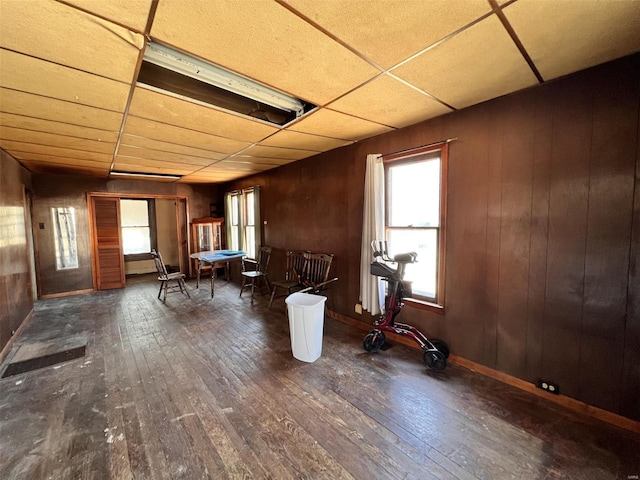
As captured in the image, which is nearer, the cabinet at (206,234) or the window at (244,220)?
the window at (244,220)

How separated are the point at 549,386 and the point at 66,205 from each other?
7693 mm

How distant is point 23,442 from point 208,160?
3.52m

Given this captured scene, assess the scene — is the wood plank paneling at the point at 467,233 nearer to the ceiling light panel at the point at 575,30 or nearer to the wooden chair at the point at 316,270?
the ceiling light panel at the point at 575,30

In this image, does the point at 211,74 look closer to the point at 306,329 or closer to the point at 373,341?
the point at 306,329

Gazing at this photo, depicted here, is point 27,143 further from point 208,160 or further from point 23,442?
point 23,442

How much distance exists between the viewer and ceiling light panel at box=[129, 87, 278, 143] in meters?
2.07

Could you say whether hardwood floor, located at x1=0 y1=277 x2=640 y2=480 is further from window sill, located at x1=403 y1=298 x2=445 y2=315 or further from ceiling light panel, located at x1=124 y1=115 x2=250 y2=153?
ceiling light panel, located at x1=124 y1=115 x2=250 y2=153

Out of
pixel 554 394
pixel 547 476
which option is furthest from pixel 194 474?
pixel 554 394

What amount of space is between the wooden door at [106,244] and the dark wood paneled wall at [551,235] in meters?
6.15

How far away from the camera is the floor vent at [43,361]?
2.61 metres

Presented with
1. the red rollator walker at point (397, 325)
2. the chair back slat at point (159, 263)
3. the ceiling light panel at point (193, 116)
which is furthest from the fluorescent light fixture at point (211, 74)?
the chair back slat at point (159, 263)

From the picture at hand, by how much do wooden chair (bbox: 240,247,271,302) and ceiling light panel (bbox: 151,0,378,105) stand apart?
11.8 ft

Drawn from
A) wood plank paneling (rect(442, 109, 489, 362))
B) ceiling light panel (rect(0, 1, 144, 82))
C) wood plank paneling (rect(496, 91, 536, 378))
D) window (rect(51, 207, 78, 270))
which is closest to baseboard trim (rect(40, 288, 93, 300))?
window (rect(51, 207, 78, 270))

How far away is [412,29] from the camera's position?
1.35 meters
